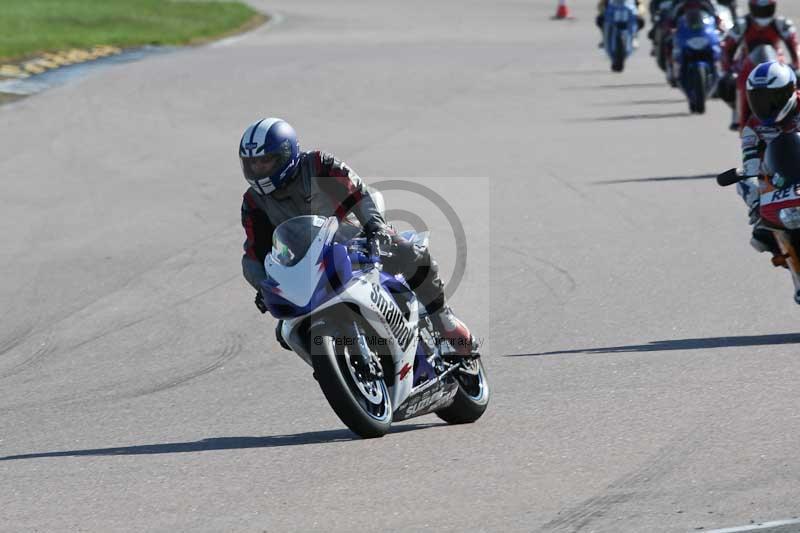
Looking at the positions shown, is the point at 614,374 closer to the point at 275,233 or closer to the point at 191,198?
the point at 275,233

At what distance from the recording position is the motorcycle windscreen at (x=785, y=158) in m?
9.78

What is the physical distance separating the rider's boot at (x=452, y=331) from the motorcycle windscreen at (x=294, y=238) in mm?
1114

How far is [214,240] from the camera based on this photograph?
45.6 feet

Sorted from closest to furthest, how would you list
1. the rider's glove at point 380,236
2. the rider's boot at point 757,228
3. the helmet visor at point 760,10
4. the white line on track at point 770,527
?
1. the white line on track at point 770,527
2. the rider's glove at point 380,236
3. the rider's boot at point 757,228
4. the helmet visor at point 760,10

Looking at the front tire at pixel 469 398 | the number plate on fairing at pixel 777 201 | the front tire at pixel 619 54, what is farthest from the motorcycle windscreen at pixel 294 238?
the front tire at pixel 619 54

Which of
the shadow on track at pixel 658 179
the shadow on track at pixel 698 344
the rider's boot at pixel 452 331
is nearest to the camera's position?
the rider's boot at pixel 452 331

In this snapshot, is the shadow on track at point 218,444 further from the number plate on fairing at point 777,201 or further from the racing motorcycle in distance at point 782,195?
the number plate on fairing at point 777,201

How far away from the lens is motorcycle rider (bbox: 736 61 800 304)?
10.2 m

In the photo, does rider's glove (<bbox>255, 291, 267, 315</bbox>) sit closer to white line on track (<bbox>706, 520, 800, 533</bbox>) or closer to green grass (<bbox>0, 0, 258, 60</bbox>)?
white line on track (<bbox>706, 520, 800, 533</bbox>)

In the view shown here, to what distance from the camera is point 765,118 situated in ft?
33.7

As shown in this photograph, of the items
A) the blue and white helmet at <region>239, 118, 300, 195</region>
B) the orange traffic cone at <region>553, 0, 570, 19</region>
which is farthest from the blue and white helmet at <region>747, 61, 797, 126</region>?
the orange traffic cone at <region>553, 0, 570, 19</region>

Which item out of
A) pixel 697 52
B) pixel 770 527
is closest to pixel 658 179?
pixel 697 52

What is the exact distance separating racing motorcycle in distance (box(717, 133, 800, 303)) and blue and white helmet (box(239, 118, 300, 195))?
10.3 feet

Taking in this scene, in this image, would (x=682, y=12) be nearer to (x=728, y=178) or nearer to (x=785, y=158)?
(x=785, y=158)
